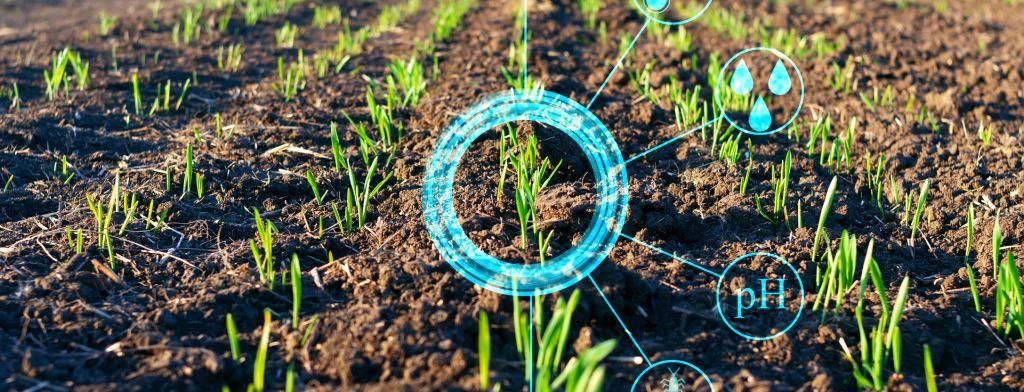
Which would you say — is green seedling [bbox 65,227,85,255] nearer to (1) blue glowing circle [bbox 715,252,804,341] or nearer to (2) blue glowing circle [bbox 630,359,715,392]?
(2) blue glowing circle [bbox 630,359,715,392]

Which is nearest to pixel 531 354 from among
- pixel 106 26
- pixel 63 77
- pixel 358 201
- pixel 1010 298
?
pixel 358 201

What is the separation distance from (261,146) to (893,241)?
7.53ft

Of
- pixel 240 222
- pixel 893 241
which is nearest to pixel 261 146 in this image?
pixel 240 222

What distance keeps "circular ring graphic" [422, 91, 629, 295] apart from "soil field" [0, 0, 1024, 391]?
46 mm

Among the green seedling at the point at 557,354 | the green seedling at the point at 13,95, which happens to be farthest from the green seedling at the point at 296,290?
the green seedling at the point at 13,95

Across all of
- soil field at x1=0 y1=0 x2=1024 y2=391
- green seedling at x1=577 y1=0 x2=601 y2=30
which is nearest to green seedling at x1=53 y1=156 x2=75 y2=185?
soil field at x1=0 y1=0 x2=1024 y2=391

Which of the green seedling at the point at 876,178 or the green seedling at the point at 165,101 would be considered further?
the green seedling at the point at 165,101

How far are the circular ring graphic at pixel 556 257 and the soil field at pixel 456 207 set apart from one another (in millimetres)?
46

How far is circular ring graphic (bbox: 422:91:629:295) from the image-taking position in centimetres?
230

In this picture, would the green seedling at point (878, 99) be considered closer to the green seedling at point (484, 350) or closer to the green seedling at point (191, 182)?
the green seedling at point (191, 182)

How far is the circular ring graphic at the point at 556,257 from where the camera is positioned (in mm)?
2299

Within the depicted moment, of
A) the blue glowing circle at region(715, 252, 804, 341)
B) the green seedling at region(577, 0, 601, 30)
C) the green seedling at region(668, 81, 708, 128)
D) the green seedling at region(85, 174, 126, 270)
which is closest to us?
the blue glowing circle at region(715, 252, 804, 341)

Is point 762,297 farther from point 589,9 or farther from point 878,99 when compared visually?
point 589,9

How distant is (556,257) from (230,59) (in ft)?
9.67
